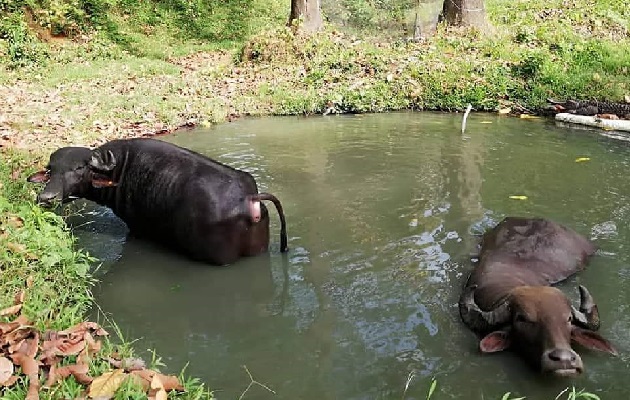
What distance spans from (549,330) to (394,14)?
636 inches

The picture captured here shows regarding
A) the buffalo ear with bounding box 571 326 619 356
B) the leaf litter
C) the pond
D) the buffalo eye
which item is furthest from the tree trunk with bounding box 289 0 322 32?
the leaf litter

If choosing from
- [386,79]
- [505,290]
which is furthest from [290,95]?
[505,290]

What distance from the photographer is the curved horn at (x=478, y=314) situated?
4.30 metres

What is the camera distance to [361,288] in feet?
16.9

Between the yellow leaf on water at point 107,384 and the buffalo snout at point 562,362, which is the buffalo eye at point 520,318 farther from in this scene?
the yellow leaf on water at point 107,384

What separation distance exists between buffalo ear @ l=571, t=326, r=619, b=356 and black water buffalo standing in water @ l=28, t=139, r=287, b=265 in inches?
102

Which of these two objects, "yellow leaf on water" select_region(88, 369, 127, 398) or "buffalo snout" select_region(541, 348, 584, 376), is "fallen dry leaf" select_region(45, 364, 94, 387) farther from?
"buffalo snout" select_region(541, 348, 584, 376)

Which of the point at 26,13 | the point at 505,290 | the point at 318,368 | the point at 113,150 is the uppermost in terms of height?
the point at 26,13

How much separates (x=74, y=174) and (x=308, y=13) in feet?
33.7

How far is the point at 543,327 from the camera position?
403cm

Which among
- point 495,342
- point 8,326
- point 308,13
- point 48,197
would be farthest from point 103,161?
point 308,13

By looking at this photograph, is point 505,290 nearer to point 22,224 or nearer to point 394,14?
point 22,224

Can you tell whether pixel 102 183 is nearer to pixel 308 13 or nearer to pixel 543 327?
pixel 543 327

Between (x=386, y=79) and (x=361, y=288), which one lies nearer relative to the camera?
(x=361, y=288)
